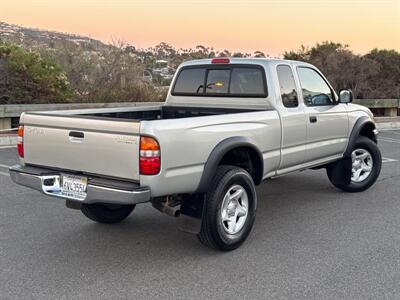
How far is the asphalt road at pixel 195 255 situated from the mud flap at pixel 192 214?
30cm

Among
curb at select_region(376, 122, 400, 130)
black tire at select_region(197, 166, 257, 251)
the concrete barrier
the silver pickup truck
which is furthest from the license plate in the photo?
the concrete barrier

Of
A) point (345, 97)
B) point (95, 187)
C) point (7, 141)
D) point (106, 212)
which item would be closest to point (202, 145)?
point (95, 187)

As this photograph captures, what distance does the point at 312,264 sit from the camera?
4195mm

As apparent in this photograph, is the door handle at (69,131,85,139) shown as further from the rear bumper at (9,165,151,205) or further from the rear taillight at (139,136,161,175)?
the rear taillight at (139,136,161,175)

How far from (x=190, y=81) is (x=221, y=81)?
1.60ft

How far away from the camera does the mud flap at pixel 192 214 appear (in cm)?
425

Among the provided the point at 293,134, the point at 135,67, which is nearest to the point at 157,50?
A: the point at 135,67

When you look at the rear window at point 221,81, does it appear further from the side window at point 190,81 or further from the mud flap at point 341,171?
the mud flap at point 341,171

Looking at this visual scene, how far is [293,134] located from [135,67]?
458 inches

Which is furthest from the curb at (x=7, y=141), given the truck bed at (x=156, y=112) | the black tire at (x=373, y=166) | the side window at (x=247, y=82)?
the black tire at (x=373, y=166)

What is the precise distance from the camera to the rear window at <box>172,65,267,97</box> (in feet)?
18.1

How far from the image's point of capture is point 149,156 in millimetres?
3715

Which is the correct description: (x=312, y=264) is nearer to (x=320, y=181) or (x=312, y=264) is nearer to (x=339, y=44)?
(x=320, y=181)

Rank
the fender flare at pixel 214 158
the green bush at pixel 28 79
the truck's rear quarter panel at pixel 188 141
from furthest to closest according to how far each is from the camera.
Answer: the green bush at pixel 28 79 → the fender flare at pixel 214 158 → the truck's rear quarter panel at pixel 188 141
